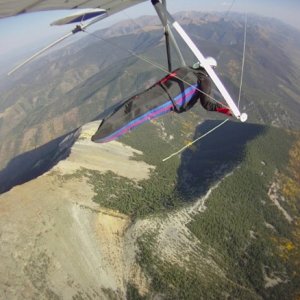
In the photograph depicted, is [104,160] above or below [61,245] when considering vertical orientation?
below

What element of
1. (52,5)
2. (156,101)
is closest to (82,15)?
(52,5)

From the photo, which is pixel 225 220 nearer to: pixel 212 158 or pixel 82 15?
pixel 212 158

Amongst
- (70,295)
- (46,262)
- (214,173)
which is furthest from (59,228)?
(214,173)

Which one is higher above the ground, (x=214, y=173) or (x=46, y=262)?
(x=46, y=262)

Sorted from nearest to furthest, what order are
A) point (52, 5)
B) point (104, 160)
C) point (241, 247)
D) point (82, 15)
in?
point (52, 5) → point (82, 15) → point (241, 247) → point (104, 160)

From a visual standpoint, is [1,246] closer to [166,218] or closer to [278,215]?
[166,218]

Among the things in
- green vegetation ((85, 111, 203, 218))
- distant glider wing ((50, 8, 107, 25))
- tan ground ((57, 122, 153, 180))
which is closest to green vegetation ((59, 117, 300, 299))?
green vegetation ((85, 111, 203, 218))

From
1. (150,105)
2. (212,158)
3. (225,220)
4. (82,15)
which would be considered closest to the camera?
(150,105)
